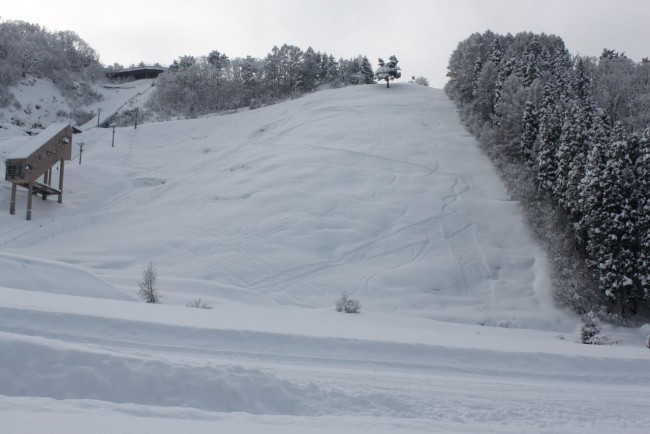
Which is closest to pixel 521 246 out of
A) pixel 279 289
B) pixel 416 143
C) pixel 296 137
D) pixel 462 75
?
pixel 279 289

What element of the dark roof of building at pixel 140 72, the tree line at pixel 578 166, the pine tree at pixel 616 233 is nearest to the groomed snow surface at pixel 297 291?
the tree line at pixel 578 166

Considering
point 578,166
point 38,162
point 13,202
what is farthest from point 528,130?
point 13,202

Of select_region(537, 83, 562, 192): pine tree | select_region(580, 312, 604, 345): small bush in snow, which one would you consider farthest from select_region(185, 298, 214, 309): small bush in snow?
select_region(537, 83, 562, 192): pine tree

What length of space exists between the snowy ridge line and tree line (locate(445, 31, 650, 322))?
50.0 ft

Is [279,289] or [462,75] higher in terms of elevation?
[462,75]

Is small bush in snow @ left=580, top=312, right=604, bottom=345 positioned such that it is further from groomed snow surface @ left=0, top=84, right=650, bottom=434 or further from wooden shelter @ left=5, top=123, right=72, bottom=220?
wooden shelter @ left=5, top=123, right=72, bottom=220

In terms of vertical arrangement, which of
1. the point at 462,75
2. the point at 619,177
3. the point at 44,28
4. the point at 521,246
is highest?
the point at 44,28

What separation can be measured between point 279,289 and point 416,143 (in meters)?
26.1

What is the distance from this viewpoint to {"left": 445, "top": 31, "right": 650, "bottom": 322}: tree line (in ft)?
79.4

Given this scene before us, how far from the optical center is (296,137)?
1964 inches

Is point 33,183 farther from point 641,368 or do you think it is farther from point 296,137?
point 641,368

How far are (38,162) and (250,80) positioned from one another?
46.6m

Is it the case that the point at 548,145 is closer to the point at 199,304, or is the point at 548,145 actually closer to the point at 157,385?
the point at 199,304

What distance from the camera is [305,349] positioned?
32.3 ft
